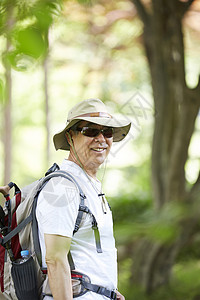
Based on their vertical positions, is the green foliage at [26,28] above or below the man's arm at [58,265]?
above

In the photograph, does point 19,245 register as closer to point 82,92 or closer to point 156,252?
point 156,252

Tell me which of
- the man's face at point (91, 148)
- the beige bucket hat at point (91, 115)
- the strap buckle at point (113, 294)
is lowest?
the strap buckle at point (113, 294)

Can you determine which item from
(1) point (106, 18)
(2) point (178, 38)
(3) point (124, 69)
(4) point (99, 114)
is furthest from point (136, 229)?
(3) point (124, 69)

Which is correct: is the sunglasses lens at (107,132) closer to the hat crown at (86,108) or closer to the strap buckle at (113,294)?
the hat crown at (86,108)

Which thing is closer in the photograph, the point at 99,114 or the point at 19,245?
the point at 19,245

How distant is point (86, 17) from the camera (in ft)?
34.7

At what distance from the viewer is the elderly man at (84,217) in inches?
56.4

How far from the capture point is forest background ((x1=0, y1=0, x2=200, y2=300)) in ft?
4.82

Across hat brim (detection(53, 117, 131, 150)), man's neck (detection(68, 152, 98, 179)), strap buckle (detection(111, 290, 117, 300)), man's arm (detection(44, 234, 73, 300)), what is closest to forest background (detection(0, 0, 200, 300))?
hat brim (detection(53, 117, 131, 150))

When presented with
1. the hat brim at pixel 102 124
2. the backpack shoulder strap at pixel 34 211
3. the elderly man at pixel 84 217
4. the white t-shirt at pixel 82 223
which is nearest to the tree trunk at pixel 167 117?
the hat brim at pixel 102 124

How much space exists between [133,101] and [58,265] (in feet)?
4.47

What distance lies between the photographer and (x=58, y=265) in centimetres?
143

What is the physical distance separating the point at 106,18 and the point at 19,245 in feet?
32.0

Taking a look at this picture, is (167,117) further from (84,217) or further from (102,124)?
(84,217)
